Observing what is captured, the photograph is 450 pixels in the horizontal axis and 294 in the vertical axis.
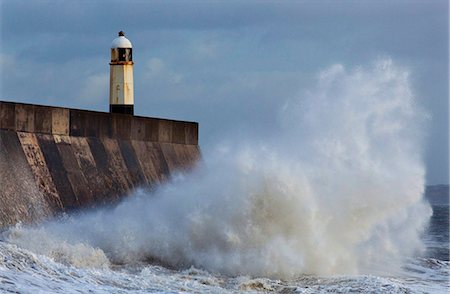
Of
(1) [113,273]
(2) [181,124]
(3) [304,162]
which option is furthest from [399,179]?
(1) [113,273]

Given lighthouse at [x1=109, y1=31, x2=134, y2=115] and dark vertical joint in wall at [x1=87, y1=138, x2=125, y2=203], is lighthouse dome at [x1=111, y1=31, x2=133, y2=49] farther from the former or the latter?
dark vertical joint in wall at [x1=87, y1=138, x2=125, y2=203]

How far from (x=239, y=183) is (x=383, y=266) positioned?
2.28 meters

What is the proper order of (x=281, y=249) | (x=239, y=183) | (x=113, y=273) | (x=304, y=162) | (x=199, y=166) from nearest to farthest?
(x=113, y=273)
(x=281, y=249)
(x=239, y=183)
(x=304, y=162)
(x=199, y=166)

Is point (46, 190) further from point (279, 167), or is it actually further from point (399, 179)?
point (399, 179)

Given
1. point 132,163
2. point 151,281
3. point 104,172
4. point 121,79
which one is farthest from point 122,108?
point 151,281

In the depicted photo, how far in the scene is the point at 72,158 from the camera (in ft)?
48.4

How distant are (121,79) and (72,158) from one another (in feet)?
14.5

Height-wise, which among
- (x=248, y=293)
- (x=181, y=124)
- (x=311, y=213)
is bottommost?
(x=248, y=293)

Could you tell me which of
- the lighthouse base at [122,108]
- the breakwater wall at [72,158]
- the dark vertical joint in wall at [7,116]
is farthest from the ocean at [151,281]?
the lighthouse base at [122,108]

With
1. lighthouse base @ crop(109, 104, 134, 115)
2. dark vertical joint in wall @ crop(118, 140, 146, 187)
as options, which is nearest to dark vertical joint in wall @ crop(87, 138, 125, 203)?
dark vertical joint in wall @ crop(118, 140, 146, 187)

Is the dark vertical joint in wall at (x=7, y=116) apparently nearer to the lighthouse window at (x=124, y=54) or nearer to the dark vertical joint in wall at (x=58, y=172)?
the dark vertical joint in wall at (x=58, y=172)

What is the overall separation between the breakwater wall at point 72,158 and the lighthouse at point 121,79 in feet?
3.49

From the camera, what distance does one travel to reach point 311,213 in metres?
14.4

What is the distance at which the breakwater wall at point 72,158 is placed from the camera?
522 inches
